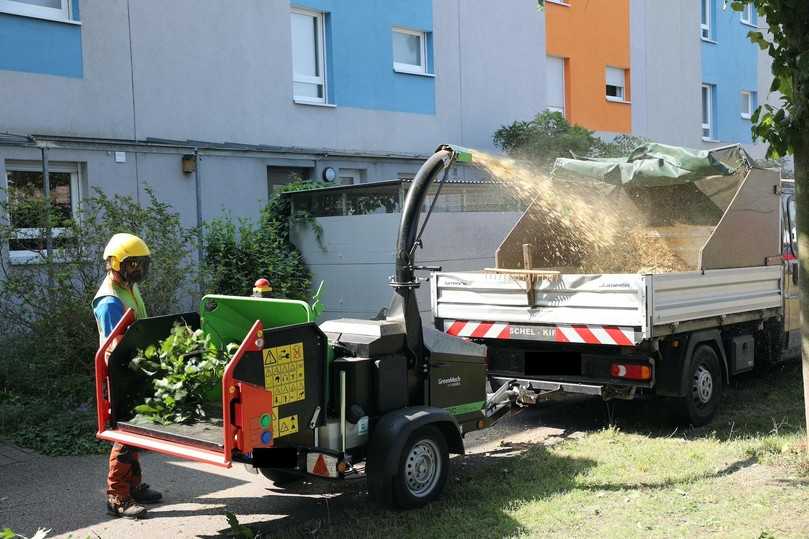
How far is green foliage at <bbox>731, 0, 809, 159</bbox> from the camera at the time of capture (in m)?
5.50

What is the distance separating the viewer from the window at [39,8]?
33.4ft

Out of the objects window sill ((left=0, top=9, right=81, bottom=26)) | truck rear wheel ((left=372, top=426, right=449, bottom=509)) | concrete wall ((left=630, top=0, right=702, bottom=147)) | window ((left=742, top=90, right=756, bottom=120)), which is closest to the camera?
truck rear wheel ((left=372, top=426, right=449, bottom=509))

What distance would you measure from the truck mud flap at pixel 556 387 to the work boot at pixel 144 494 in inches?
121

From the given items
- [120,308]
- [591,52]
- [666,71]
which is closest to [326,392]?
[120,308]

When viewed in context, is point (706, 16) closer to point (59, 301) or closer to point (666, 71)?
point (666, 71)

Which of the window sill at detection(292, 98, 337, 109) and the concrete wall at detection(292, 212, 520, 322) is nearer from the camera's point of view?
the concrete wall at detection(292, 212, 520, 322)

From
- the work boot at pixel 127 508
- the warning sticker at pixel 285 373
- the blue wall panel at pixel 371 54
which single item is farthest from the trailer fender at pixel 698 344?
the blue wall panel at pixel 371 54

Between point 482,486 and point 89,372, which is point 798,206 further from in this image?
point 89,372

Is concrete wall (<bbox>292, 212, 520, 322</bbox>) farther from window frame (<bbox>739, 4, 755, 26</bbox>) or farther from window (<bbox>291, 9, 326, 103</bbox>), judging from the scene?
window frame (<bbox>739, 4, 755, 26</bbox>)

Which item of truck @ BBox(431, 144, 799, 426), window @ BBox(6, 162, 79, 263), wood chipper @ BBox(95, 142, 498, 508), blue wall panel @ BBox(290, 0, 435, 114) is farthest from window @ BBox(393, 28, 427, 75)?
wood chipper @ BBox(95, 142, 498, 508)

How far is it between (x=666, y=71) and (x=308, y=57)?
12423 mm

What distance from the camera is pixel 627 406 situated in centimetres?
848

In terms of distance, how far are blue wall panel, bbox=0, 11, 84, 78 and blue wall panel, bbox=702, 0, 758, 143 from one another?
1882 cm

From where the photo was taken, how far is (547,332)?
23.8 ft
